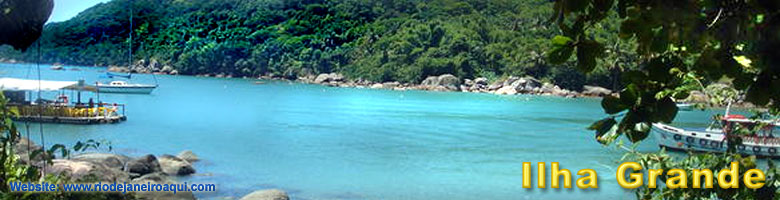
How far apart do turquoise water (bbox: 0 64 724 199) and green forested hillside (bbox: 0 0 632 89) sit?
29.8 metres

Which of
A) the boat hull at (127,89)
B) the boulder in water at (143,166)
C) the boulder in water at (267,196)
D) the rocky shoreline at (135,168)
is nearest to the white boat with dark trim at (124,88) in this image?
the boat hull at (127,89)

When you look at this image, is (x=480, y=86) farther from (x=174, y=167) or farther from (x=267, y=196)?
(x=267, y=196)

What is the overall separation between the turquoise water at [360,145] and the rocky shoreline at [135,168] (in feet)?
1.87

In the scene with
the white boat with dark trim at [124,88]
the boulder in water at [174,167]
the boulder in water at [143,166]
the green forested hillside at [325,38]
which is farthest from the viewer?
the green forested hillside at [325,38]

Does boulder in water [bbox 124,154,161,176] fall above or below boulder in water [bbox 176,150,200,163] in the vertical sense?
above

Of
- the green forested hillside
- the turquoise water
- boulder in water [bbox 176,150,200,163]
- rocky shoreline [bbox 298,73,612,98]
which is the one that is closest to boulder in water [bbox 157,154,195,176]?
the turquoise water

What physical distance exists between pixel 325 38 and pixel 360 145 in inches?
2582

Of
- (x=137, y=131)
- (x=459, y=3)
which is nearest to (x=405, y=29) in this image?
(x=459, y=3)

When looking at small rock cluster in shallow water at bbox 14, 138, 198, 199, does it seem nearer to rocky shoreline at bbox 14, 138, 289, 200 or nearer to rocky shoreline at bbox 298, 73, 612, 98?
rocky shoreline at bbox 14, 138, 289, 200

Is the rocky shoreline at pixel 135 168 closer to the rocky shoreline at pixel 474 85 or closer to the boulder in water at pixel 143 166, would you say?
the boulder in water at pixel 143 166

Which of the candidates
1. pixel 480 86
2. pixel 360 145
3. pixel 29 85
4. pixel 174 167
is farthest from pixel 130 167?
pixel 480 86

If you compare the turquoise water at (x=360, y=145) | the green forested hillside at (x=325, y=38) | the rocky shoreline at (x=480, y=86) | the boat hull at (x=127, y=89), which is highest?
the green forested hillside at (x=325, y=38)

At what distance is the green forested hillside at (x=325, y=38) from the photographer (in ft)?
238

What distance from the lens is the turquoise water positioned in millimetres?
15516
